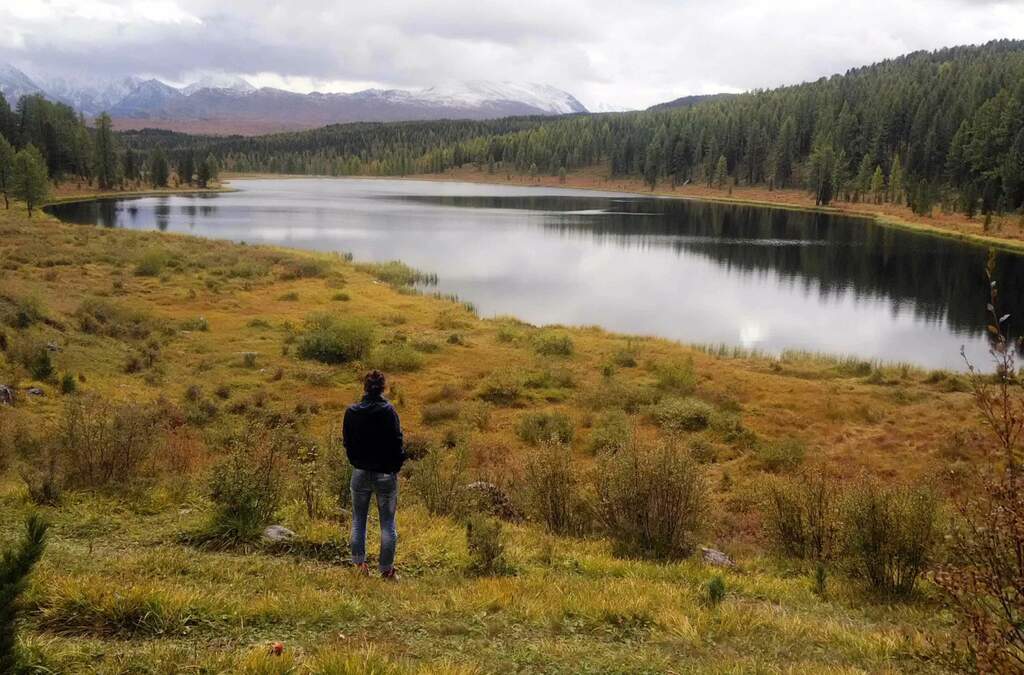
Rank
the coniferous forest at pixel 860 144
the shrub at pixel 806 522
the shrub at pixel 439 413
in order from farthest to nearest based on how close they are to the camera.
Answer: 1. the coniferous forest at pixel 860 144
2. the shrub at pixel 439 413
3. the shrub at pixel 806 522

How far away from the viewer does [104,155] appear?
11662cm

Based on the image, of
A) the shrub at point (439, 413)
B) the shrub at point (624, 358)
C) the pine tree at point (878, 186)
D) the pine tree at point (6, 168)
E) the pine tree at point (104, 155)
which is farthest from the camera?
the pine tree at point (104, 155)

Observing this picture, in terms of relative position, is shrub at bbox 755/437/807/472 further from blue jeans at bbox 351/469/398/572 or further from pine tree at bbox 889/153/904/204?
pine tree at bbox 889/153/904/204

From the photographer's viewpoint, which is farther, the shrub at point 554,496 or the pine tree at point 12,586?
the shrub at point 554,496

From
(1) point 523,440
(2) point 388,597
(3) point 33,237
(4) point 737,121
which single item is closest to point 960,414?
(1) point 523,440

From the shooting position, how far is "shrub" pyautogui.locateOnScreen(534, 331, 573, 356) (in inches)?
1086

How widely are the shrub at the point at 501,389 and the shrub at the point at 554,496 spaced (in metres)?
9.57

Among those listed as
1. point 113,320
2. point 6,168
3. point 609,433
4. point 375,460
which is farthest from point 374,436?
point 6,168

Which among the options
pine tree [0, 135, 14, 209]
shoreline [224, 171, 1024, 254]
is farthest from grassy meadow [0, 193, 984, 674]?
pine tree [0, 135, 14, 209]

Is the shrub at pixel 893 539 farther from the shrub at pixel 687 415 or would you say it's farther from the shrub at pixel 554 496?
the shrub at pixel 687 415

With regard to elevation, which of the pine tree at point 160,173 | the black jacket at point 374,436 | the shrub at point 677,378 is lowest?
the shrub at point 677,378

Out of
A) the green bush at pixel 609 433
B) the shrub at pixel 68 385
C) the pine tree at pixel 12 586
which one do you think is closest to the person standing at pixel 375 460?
the pine tree at pixel 12 586

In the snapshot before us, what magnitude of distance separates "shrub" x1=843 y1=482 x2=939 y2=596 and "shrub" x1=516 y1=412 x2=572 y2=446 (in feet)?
30.4

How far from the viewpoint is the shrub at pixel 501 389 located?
21.9 metres
